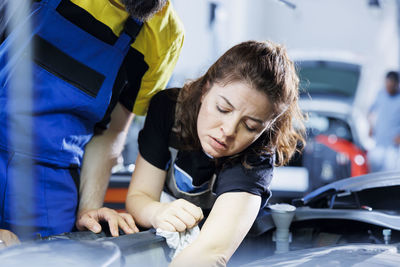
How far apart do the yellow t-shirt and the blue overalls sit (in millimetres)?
42

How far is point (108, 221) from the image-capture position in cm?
107

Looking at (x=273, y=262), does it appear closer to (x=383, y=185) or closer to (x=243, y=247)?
(x=243, y=247)

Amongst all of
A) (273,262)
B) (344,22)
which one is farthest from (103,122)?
(344,22)

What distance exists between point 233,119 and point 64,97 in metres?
0.43

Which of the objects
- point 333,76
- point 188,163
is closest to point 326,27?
point 333,76

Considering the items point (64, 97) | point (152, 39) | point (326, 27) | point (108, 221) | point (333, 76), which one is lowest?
point (108, 221)

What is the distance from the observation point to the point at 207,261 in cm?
86

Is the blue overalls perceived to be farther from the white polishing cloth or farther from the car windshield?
the car windshield

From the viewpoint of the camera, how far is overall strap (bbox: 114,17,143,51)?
3.76 feet

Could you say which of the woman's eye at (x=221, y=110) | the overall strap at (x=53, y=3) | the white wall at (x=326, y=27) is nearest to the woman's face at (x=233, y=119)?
the woman's eye at (x=221, y=110)

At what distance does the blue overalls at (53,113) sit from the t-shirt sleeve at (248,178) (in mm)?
377

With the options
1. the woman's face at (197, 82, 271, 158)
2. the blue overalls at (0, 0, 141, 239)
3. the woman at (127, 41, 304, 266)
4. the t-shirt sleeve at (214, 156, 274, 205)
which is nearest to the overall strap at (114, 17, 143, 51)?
the blue overalls at (0, 0, 141, 239)

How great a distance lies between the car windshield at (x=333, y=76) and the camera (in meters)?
4.71

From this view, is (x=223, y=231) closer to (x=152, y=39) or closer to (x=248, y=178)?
(x=248, y=178)
